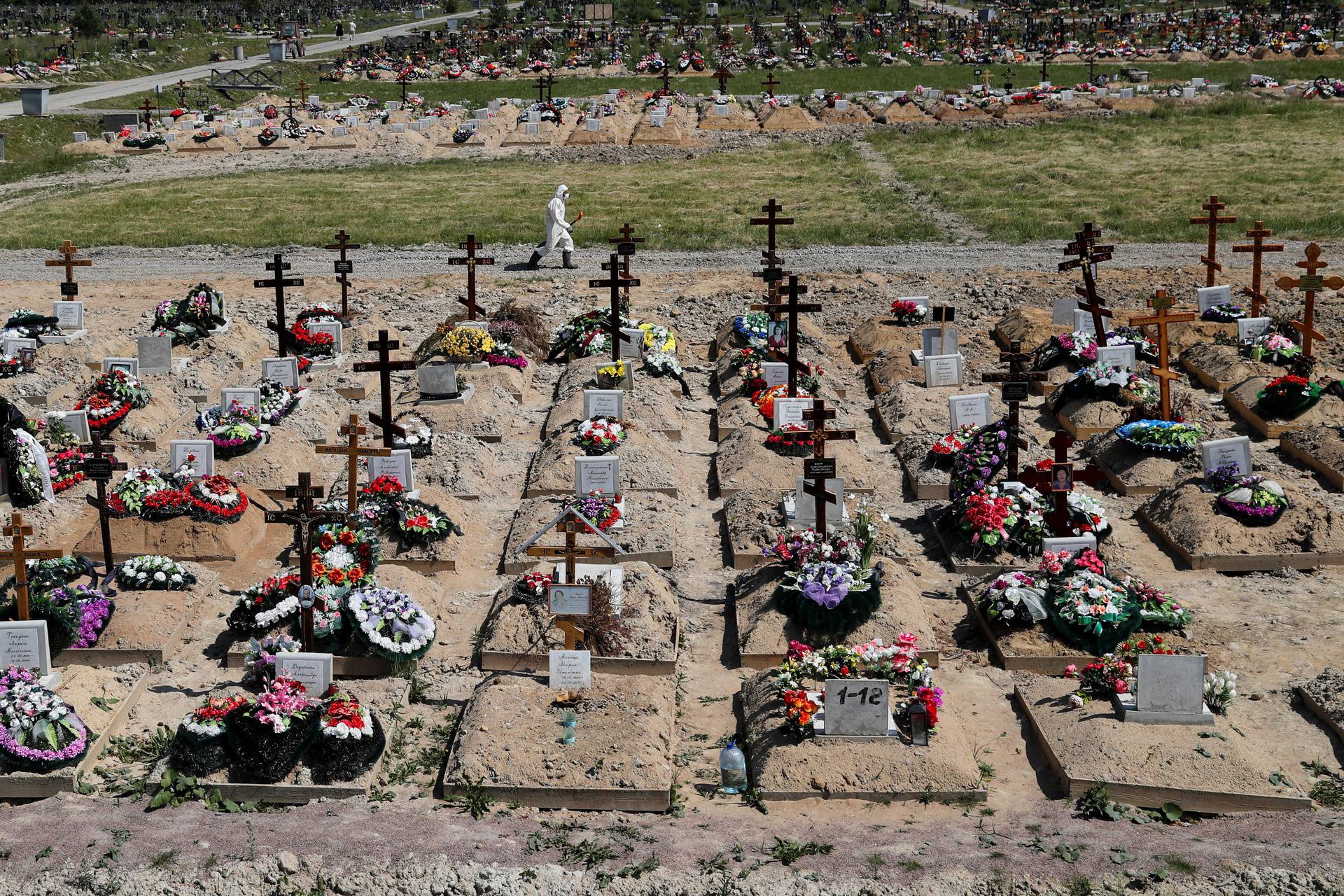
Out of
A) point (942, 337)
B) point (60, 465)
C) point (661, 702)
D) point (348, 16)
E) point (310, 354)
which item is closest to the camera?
point (661, 702)

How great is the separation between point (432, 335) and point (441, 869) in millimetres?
16327

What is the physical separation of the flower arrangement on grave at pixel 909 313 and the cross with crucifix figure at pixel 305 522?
47.8 ft

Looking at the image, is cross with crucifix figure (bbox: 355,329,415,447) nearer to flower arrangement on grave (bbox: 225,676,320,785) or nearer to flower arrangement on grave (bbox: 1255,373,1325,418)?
flower arrangement on grave (bbox: 225,676,320,785)

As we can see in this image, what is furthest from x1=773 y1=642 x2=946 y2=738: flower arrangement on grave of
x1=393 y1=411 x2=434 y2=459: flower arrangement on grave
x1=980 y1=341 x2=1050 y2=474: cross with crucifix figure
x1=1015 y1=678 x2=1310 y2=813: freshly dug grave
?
x1=393 y1=411 x2=434 y2=459: flower arrangement on grave

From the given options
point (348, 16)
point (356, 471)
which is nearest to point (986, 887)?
point (356, 471)

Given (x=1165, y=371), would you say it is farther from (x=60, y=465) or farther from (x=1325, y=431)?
(x=60, y=465)

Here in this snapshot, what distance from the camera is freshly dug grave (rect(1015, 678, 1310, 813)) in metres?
12.4

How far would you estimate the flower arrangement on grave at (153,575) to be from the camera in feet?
54.8

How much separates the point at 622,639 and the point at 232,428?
820cm

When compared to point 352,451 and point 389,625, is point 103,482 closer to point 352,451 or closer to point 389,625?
point 352,451

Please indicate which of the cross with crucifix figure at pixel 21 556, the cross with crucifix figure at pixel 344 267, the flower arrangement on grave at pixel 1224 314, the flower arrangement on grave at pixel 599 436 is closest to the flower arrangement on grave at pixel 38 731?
the cross with crucifix figure at pixel 21 556

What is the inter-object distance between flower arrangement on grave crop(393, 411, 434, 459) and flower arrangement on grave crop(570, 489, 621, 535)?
2863 millimetres

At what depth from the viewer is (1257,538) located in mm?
17516

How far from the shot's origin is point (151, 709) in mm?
14531
